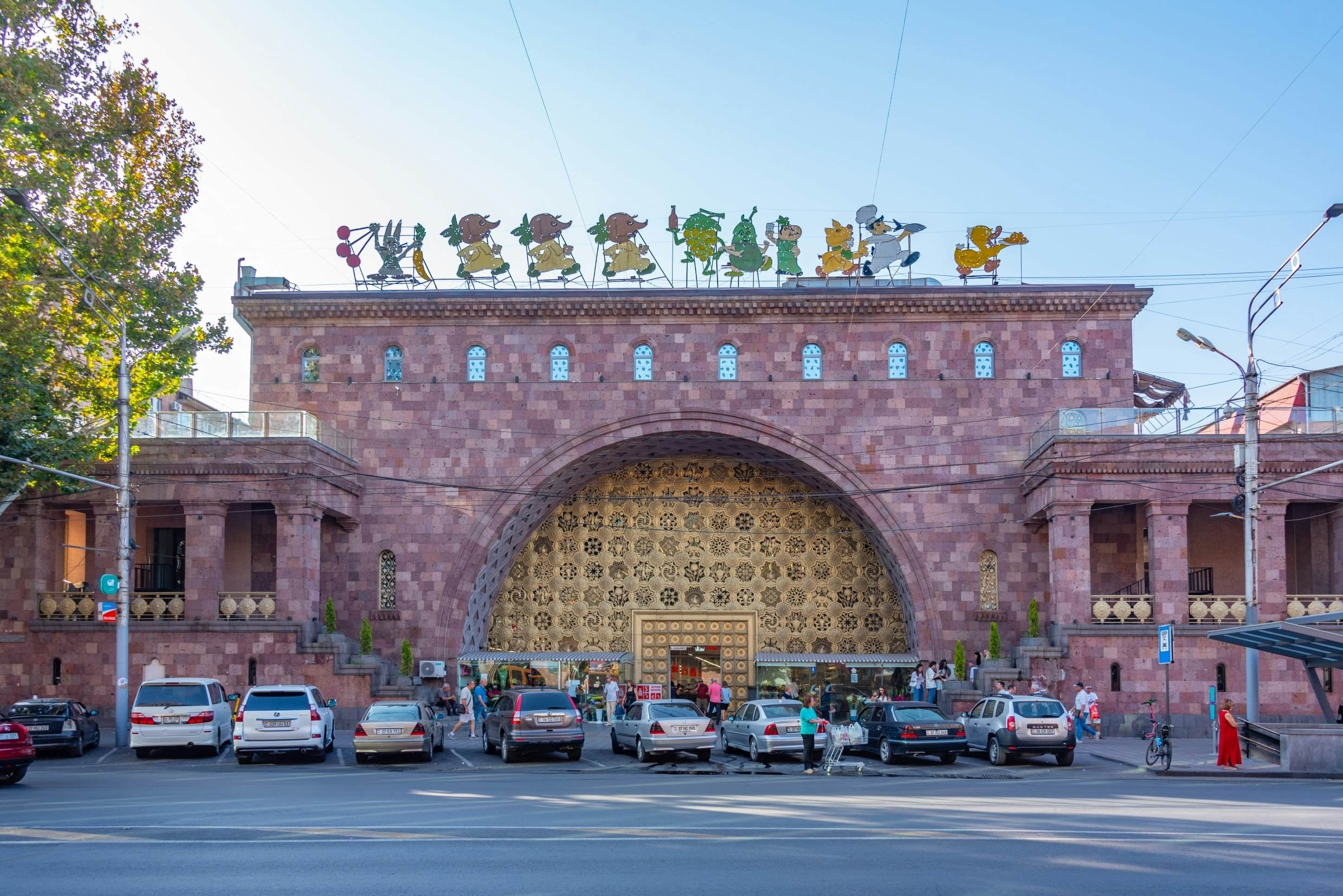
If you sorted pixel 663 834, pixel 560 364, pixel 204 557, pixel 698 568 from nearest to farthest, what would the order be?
pixel 663 834 → pixel 204 557 → pixel 560 364 → pixel 698 568

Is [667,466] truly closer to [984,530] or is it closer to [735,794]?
[984,530]

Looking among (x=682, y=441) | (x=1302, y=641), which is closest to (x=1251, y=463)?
(x=1302, y=641)

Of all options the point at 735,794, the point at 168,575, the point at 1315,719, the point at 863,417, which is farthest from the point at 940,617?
the point at 168,575

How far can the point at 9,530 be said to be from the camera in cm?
3419

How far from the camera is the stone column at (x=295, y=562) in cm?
3356

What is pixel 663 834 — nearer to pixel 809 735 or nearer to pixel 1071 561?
pixel 809 735

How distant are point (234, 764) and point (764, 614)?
19.4 meters

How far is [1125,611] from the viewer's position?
109 feet

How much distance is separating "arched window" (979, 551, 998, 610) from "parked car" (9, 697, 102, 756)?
76.7 feet

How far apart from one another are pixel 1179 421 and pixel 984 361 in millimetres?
6356

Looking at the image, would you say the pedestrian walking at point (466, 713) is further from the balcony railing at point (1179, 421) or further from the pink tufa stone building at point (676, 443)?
the balcony railing at point (1179, 421)

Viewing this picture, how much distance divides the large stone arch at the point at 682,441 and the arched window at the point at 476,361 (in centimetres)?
326

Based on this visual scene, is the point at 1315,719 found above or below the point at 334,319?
below

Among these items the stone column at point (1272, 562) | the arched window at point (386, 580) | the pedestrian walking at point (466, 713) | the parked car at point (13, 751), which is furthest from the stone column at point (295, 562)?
the stone column at point (1272, 562)
